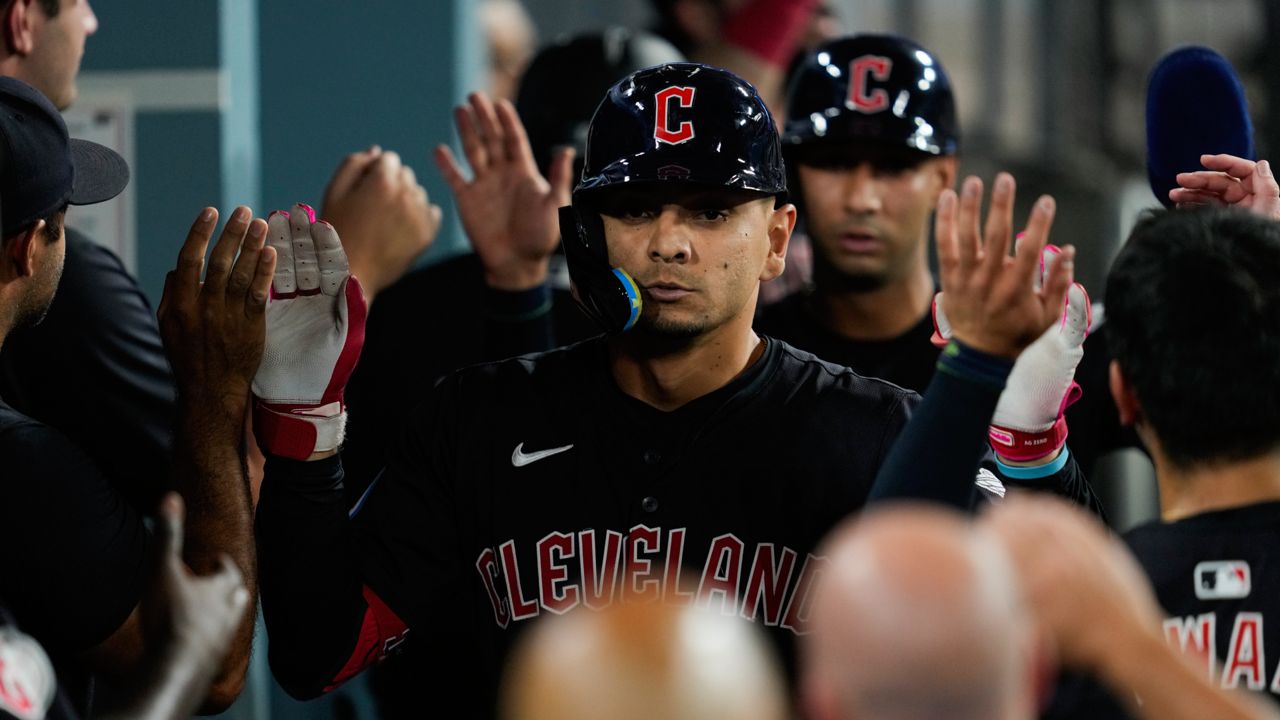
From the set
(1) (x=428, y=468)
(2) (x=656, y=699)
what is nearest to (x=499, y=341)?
(1) (x=428, y=468)

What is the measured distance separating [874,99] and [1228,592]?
198 cm

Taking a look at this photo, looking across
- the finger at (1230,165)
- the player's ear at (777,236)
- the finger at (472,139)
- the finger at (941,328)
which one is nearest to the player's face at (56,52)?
the finger at (472,139)

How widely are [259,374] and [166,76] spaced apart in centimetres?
154

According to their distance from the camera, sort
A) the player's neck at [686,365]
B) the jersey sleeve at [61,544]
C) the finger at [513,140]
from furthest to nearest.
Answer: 1. the finger at [513,140]
2. the player's neck at [686,365]
3. the jersey sleeve at [61,544]

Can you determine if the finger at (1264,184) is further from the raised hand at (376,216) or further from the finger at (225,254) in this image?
the raised hand at (376,216)

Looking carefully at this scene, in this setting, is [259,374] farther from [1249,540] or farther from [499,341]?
[1249,540]

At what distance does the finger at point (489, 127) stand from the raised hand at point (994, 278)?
1.65 metres

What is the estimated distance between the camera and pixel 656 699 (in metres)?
1.04

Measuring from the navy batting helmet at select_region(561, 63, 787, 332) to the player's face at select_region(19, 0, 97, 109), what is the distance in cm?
116

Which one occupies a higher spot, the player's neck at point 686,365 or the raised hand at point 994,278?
the raised hand at point 994,278

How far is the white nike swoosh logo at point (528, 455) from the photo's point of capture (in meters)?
2.48

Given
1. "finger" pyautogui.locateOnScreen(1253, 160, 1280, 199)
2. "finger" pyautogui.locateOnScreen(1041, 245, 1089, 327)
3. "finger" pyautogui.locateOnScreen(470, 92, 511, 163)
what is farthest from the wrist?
"finger" pyautogui.locateOnScreen(1041, 245, 1089, 327)

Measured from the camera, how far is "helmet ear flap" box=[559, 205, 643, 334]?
242cm

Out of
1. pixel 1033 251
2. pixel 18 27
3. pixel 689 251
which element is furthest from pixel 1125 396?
pixel 18 27
